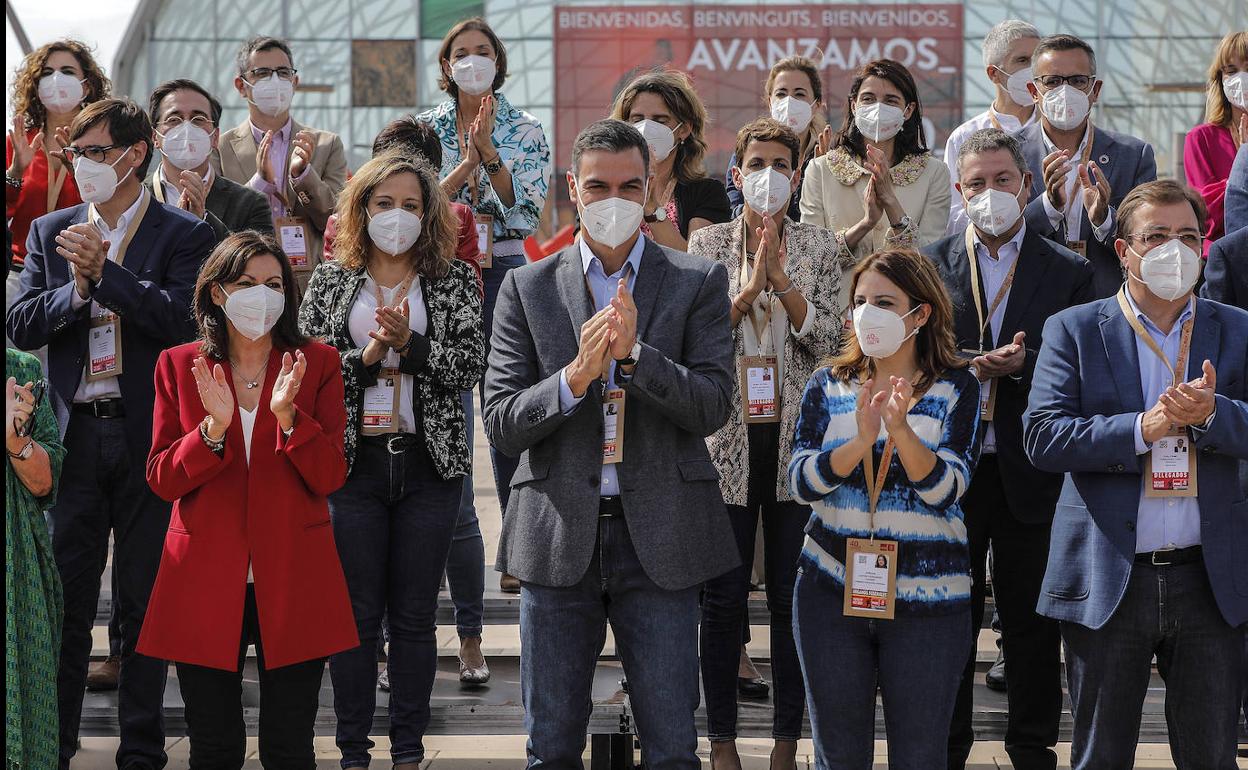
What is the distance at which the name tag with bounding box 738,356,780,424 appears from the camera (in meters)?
4.62

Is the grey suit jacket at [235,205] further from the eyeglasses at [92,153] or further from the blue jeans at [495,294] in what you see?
the blue jeans at [495,294]


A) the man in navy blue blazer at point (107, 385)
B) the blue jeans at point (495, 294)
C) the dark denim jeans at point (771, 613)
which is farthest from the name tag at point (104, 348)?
the dark denim jeans at point (771, 613)

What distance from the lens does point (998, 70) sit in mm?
6277

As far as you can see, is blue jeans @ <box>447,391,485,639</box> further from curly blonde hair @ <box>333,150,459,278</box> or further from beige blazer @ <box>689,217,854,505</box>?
beige blazer @ <box>689,217,854,505</box>

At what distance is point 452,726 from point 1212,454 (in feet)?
8.99

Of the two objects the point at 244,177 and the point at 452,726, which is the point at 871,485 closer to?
the point at 452,726

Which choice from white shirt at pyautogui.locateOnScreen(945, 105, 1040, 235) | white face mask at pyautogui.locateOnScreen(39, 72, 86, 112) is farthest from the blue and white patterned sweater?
white face mask at pyautogui.locateOnScreen(39, 72, 86, 112)

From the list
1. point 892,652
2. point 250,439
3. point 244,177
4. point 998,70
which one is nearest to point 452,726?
point 250,439

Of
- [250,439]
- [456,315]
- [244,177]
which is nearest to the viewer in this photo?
[250,439]

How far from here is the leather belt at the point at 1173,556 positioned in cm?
391

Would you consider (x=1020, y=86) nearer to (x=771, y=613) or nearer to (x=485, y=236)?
(x=485, y=236)

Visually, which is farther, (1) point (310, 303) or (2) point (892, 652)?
(1) point (310, 303)

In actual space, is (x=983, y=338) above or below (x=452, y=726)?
above

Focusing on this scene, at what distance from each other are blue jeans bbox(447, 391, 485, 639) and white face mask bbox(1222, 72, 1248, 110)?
317 cm
